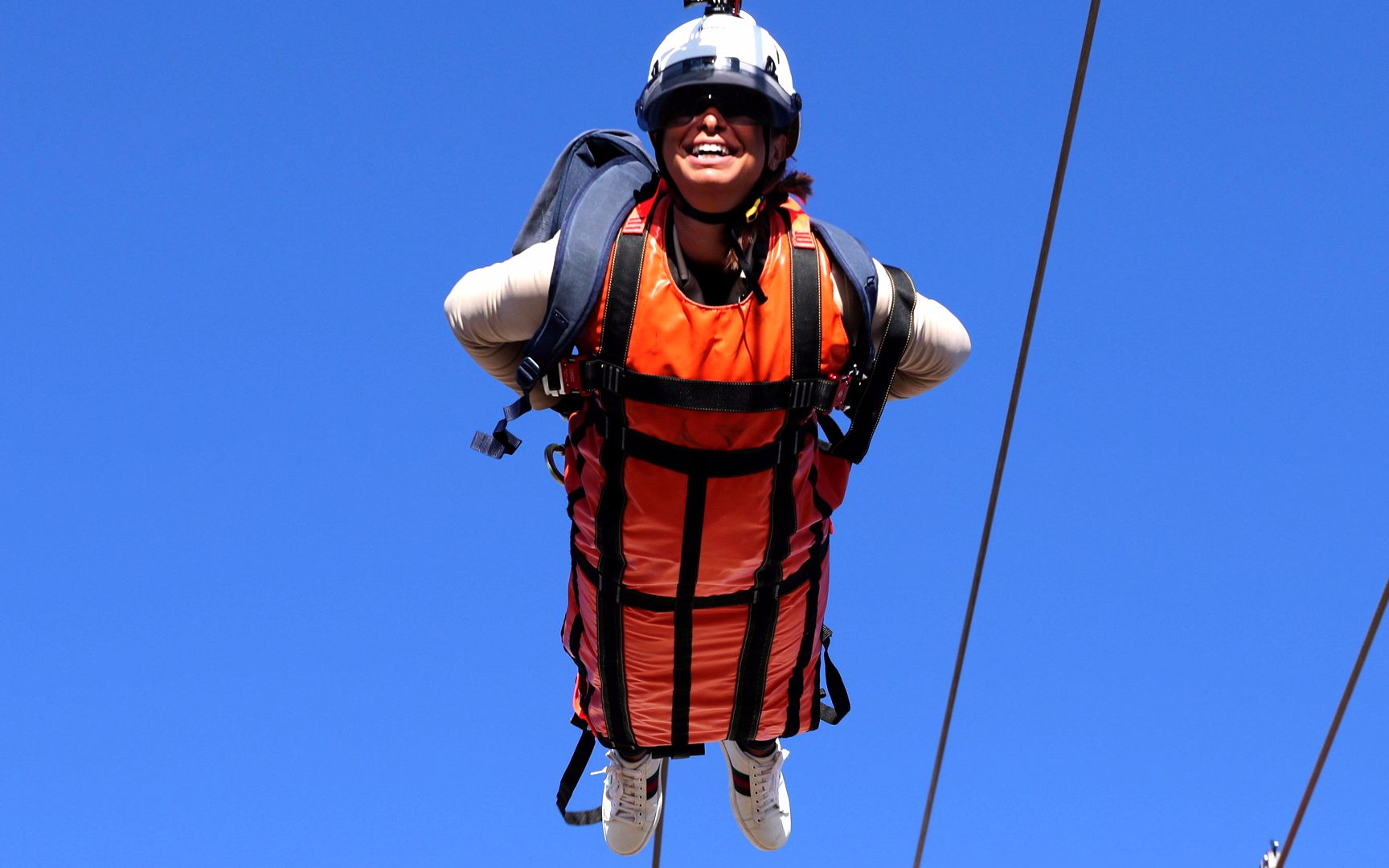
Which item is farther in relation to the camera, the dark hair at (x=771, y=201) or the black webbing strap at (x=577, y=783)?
the black webbing strap at (x=577, y=783)

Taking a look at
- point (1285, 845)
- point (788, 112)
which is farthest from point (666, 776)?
point (788, 112)

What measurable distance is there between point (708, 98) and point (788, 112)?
0.89 ft

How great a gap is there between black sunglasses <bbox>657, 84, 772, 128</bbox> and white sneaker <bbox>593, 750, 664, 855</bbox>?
3.11m

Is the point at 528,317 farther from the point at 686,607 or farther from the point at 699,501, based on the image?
the point at 686,607

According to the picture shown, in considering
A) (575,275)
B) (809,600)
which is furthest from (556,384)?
(809,600)

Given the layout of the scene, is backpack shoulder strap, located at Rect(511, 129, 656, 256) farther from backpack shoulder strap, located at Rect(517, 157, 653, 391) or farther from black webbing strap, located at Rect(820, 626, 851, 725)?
black webbing strap, located at Rect(820, 626, 851, 725)

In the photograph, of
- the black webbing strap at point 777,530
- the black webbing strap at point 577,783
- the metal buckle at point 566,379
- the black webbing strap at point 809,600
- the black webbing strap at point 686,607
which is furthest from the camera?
the black webbing strap at point 577,783

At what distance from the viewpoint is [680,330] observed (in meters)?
6.08

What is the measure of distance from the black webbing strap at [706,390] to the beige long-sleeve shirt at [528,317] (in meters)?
0.27

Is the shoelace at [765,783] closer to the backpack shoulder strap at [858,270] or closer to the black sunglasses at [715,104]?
the backpack shoulder strap at [858,270]

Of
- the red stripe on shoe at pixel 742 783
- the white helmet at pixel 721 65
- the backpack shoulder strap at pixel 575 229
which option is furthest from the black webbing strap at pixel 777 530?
the red stripe on shoe at pixel 742 783

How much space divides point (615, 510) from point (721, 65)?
5.12 ft

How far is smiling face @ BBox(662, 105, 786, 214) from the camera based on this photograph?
6062mm

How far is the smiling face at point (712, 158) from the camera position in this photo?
19.9 ft
